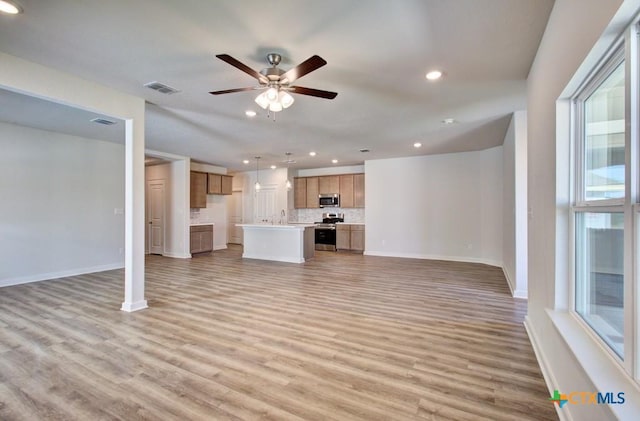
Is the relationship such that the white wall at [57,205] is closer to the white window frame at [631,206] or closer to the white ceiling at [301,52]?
the white ceiling at [301,52]

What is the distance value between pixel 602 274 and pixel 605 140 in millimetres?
747

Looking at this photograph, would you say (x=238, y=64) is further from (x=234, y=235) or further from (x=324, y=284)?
(x=234, y=235)

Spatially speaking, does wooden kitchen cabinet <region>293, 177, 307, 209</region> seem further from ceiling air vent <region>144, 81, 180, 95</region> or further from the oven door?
ceiling air vent <region>144, 81, 180, 95</region>

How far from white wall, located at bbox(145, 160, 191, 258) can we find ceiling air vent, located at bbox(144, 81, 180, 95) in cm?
469

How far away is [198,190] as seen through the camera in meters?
8.59

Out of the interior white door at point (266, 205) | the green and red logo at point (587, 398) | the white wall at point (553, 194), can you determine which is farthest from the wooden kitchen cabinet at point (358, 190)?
the green and red logo at point (587, 398)

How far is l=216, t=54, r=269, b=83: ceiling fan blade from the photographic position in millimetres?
2146

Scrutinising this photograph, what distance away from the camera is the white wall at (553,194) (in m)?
1.41

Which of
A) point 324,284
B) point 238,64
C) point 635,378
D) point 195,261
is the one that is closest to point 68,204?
point 195,261

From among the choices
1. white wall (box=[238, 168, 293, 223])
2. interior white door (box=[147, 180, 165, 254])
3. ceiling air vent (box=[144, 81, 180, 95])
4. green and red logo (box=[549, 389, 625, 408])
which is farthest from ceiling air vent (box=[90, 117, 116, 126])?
green and red logo (box=[549, 389, 625, 408])

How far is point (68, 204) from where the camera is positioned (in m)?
5.75

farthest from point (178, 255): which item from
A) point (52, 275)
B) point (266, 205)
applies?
point (266, 205)

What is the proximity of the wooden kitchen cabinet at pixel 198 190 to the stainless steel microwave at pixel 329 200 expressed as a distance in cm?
349

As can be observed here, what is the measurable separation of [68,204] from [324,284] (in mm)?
5213
